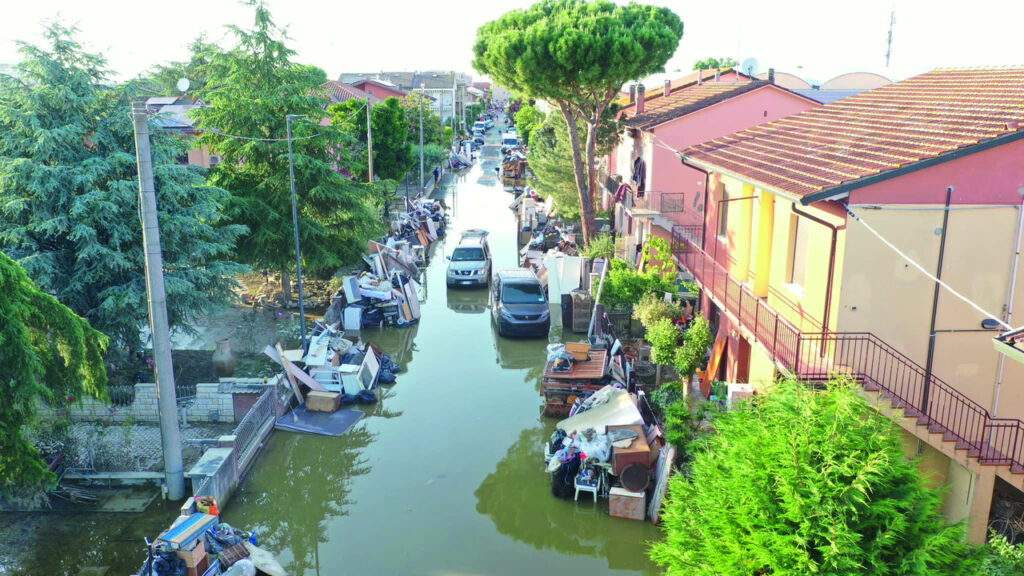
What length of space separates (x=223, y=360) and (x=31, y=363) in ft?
24.4

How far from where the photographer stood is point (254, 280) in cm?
2880

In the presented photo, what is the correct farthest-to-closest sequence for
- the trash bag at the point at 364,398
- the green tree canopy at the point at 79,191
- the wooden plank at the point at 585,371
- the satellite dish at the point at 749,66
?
the satellite dish at the point at 749,66
the trash bag at the point at 364,398
the wooden plank at the point at 585,371
the green tree canopy at the point at 79,191

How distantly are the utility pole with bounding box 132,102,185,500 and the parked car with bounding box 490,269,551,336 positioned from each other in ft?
36.9

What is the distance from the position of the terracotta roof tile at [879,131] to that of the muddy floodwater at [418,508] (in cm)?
652

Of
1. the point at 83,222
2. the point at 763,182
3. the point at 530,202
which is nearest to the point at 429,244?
the point at 530,202

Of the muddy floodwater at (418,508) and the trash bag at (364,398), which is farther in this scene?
the trash bag at (364,398)

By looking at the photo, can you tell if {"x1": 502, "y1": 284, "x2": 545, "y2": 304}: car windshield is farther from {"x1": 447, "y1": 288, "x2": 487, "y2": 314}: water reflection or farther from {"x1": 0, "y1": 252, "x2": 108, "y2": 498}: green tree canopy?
{"x1": 0, "y1": 252, "x2": 108, "y2": 498}: green tree canopy

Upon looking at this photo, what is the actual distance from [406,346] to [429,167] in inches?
1459

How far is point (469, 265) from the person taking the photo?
28.5 meters

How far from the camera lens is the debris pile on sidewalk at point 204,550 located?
10.2 m

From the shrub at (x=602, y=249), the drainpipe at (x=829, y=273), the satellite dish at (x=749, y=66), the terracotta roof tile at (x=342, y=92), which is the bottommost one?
the shrub at (x=602, y=249)

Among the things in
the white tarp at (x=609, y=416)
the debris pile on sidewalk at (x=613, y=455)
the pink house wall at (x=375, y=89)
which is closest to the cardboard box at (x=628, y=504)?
the debris pile on sidewalk at (x=613, y=455)

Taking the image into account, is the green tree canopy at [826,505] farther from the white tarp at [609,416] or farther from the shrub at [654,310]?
the shrub at [654,310]

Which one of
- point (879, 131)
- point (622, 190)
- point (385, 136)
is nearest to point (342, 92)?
point (385, 136)
